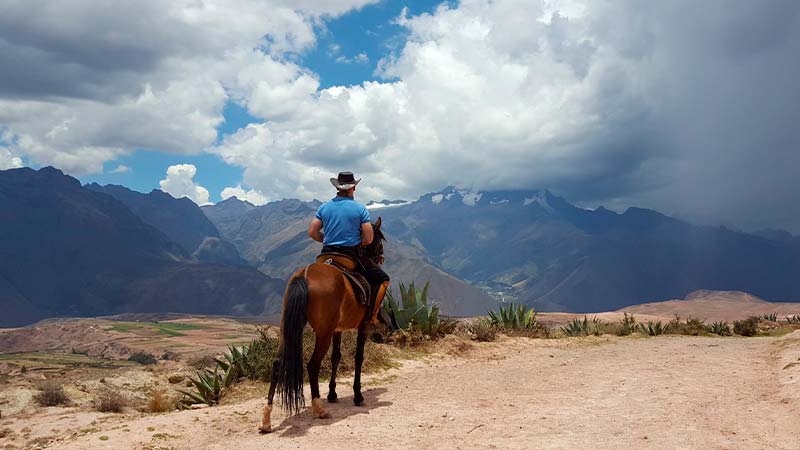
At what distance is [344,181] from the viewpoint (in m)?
7.95

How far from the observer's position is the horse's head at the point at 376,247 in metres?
8.23

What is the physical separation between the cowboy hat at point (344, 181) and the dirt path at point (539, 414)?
3148mm

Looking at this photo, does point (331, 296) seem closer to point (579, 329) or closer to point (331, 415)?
point (331, 415)

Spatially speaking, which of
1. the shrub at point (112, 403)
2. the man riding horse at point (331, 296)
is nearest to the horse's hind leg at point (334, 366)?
the man riding horse at point (331, 296)

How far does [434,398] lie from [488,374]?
2.36 meters

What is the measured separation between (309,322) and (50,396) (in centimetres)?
747

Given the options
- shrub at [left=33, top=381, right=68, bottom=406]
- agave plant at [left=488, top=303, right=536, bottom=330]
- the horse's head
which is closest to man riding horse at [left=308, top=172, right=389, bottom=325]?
the horse's head

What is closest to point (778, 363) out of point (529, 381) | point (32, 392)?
point (529, 381)

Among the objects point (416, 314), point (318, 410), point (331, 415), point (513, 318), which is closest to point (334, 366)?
point (331, 415)

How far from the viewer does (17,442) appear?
8125mm

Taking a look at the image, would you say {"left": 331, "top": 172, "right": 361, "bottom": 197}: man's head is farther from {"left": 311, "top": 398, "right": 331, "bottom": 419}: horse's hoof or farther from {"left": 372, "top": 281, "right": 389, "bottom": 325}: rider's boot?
{"left": 311, "top": 398, "right": 331, "bottom": 419}: horse's hoof

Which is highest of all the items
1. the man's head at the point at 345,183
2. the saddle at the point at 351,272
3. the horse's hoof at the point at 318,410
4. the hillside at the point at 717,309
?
the man's head at the point at 345,183

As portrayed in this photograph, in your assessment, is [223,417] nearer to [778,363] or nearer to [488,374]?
[488,374]

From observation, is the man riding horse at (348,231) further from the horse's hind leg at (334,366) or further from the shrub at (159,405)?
the shrub at (159,405)
